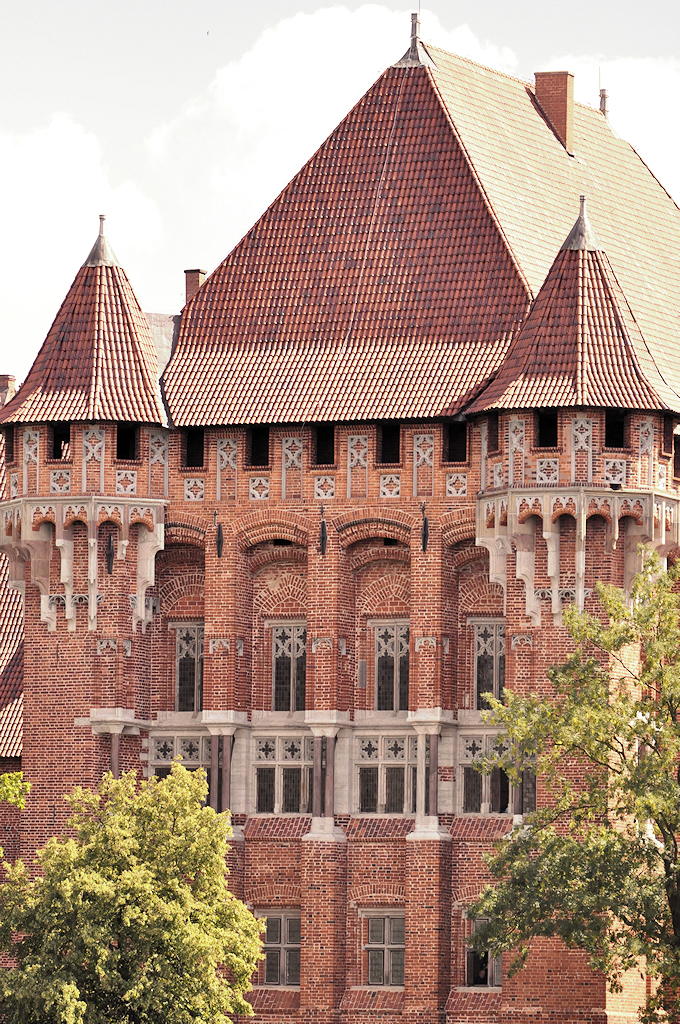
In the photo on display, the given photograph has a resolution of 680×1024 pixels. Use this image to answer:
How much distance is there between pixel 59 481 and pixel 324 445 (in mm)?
5139

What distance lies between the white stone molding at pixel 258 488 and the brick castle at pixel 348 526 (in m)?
0.04

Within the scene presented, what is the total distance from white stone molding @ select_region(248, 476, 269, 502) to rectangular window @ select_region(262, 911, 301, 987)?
7.93m

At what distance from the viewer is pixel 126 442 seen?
56312mm

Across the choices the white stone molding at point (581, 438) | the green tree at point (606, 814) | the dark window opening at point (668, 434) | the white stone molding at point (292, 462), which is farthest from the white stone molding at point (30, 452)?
the dark window opening at point (668, 434)

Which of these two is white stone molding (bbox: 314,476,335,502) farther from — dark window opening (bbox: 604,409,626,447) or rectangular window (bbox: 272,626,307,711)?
dark window opening (bbox: 604,409,626,447)

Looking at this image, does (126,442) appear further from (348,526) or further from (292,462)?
(348,526)

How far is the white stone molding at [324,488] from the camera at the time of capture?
180 feet

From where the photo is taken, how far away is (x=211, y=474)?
55750mm

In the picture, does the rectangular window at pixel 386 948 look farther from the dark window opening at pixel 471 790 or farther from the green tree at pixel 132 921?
the green tree at pixel 132 921

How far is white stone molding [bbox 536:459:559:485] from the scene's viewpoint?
2068 inches

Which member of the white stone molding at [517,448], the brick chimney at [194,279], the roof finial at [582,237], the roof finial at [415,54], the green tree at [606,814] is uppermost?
the roof finial at [415,54]

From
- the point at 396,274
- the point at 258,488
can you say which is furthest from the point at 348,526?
the point at 396,274

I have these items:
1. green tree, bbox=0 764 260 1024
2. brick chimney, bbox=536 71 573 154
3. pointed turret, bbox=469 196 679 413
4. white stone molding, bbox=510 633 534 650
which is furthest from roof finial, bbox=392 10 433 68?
green tree, bbox=0 764 260 1024

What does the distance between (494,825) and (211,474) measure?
8.76 metres
